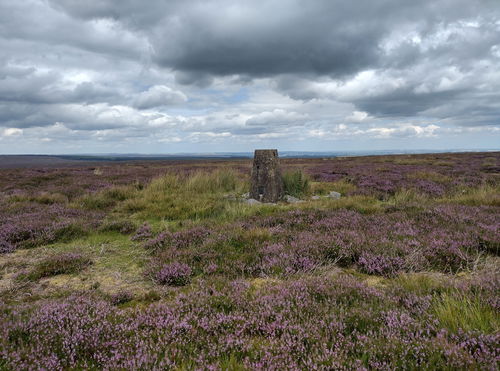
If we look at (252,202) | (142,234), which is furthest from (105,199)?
(252,202)

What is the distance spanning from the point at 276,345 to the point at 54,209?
31.0 ft

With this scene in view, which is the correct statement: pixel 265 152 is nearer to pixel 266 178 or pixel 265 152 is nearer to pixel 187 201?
pixel 266 178

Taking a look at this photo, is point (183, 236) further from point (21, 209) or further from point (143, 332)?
point (21, 209)

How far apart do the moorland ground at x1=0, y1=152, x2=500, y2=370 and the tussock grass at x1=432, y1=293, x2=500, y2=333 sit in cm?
1

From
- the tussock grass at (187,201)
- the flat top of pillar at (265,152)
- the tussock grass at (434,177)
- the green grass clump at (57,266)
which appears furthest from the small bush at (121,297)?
the tussock grass at (434,177)

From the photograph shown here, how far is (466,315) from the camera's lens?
2564 mm

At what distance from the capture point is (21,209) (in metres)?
9.27

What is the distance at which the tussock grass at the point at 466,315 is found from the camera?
2428mm

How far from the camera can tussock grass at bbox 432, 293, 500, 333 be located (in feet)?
7.97

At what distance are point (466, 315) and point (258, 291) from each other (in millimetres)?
2138

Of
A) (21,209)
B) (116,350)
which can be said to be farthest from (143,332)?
(21,209)

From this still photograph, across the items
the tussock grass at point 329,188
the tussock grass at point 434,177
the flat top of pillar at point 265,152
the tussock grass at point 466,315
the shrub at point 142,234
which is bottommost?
the shrub at point 142,234

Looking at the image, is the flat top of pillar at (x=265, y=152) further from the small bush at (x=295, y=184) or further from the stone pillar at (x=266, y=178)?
the small bush at (x=295, y=184)

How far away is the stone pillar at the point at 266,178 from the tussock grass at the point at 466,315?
8053 mm
